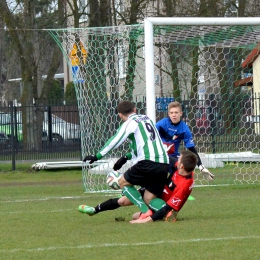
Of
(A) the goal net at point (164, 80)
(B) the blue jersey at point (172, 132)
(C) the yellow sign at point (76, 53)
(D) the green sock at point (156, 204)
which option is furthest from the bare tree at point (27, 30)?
(D) the green sock at point (156, 204)

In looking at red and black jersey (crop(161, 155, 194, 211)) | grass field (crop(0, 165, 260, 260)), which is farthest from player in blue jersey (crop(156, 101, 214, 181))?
red and black jersey (crop(161, 155, 194, 211))

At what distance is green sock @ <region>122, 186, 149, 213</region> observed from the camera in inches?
336

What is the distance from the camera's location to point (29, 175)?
18469 millimetres

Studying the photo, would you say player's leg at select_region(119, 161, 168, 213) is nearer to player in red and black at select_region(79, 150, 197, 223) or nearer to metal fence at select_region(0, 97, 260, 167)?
player in red and black at select_region(79, 150, 197, 223)

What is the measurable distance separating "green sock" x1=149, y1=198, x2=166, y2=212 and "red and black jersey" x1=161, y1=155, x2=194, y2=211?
0.08m

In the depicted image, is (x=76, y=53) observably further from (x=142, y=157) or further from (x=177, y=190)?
(x=177, y=190)

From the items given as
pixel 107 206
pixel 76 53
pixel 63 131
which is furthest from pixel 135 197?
pixel 63 131

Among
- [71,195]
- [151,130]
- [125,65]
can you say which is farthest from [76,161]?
[151,130]

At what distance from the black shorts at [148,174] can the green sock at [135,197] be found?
0.32ft

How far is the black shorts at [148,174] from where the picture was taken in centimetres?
849

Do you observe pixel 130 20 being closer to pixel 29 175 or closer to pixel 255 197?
pixel 29 175

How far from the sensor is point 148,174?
851cm

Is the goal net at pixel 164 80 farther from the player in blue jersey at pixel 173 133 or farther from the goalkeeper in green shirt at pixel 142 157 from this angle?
the goalkeeper in green shirt at pixel 142 157

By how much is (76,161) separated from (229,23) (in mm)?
7515
